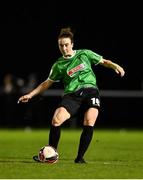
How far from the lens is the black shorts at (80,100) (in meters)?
11.2

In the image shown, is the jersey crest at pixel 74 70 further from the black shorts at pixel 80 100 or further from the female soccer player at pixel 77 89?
the black shorts at pixel 80 100

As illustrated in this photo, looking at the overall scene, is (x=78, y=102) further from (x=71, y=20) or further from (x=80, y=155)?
(x=71, y=20)

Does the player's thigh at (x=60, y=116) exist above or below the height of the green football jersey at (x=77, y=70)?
below

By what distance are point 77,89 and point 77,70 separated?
0.27 metres

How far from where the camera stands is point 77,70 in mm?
11266

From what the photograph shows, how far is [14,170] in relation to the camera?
10.1 metres

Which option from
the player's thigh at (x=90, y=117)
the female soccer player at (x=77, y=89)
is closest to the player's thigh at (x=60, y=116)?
the female soccer player at (x=77, y=89)

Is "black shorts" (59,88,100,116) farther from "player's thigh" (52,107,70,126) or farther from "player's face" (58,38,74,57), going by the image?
"player's face" (58,38,74,57)

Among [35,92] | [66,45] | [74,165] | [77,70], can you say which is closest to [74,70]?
[77,70]

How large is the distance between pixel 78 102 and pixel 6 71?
63.1 feet

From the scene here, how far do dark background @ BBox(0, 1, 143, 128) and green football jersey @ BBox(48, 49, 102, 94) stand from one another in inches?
725

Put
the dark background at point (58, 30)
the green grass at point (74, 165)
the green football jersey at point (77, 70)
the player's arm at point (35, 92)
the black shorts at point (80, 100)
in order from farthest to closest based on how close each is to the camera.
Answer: the dark background at point (58, 30)
the player's arm at point (35, 92)
the green football jersey at point (77, 70)
the black shorts at point (80, 100)
the green grass at point (74, 165)

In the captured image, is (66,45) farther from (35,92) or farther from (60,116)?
(60,116)

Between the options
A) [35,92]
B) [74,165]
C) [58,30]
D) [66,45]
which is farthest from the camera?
[58,30]
